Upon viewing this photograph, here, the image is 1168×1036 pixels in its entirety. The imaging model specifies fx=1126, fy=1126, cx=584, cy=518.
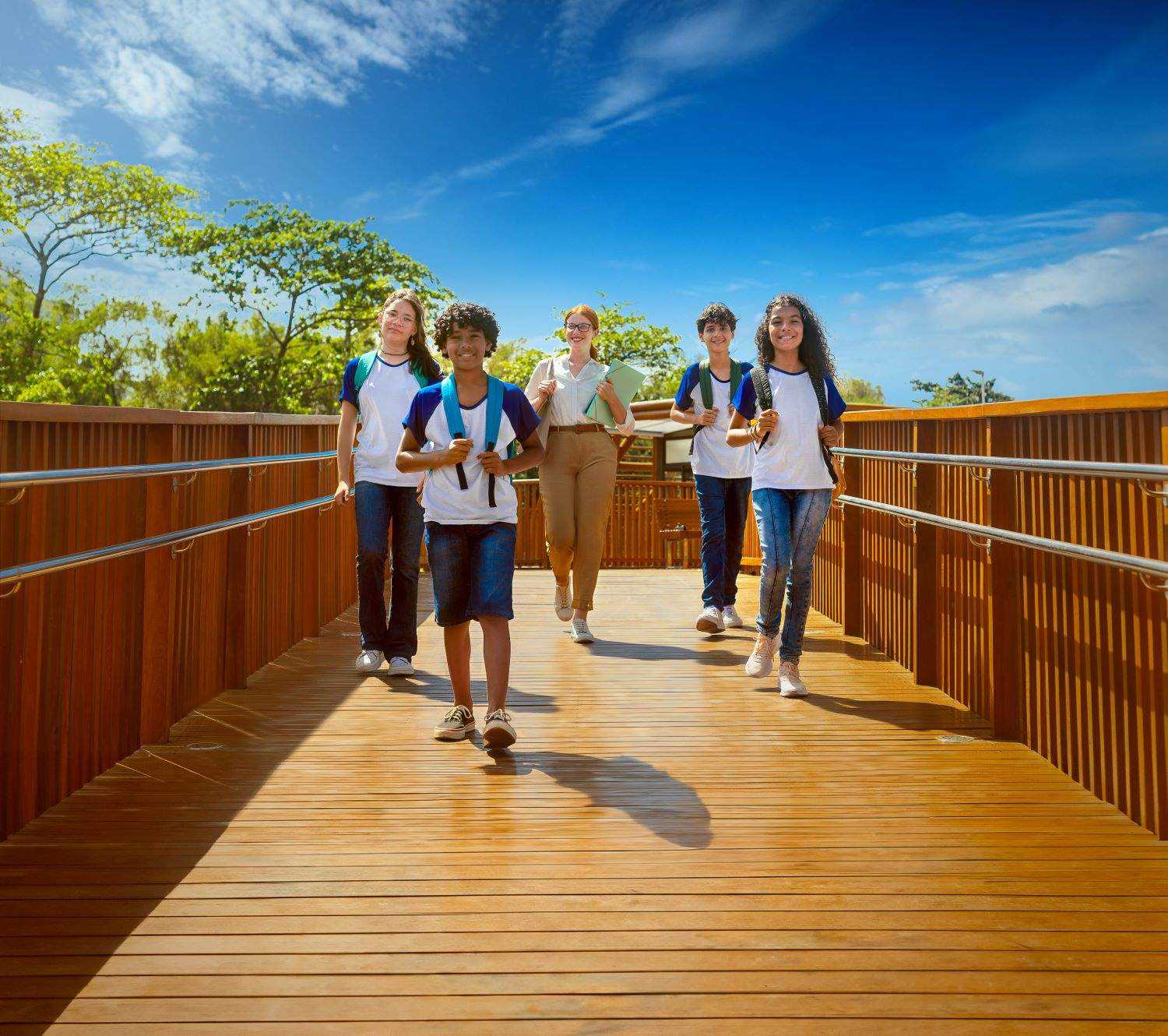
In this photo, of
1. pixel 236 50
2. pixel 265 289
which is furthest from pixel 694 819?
pixel 236 50

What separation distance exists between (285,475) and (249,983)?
156 inches

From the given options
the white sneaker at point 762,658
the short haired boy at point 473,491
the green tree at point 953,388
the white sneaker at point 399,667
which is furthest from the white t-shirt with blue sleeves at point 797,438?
the green tree at point 953,388

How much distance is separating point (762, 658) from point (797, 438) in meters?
0.97

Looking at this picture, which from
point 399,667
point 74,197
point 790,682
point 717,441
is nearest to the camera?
point 790,682

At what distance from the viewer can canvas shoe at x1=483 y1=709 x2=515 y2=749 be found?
3758 mm

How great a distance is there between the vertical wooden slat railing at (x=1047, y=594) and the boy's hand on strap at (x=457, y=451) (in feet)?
5.92

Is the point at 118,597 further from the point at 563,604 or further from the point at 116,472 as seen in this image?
the point at 563,604

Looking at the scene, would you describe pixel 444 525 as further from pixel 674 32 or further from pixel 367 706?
pixel 674 32

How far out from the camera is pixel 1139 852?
2797 mm

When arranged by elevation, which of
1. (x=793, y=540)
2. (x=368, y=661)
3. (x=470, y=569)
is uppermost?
(x=793, y=540)

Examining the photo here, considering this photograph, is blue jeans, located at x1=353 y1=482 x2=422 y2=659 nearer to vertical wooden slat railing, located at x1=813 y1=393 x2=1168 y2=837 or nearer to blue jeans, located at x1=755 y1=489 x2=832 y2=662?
blue jeans, located at x1=755 y1=489 x2=832 y2=662

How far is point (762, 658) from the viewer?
4.87m

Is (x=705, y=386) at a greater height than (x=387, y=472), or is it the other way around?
(x=705, y=386)

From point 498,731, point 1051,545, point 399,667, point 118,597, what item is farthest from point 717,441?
point 118,597
